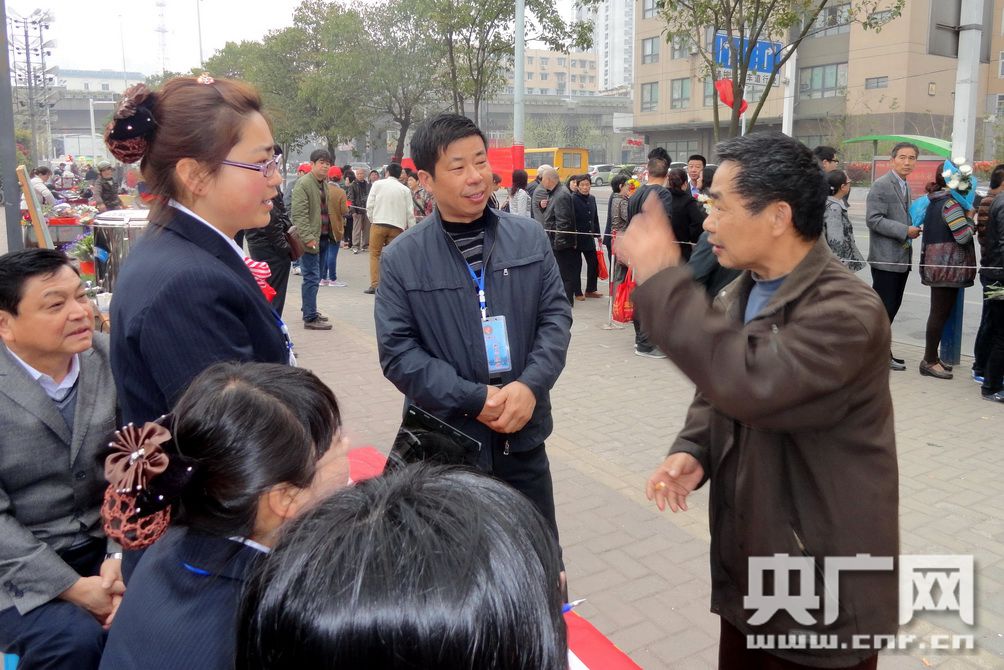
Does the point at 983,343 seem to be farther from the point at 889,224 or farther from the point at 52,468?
the point at 52,468

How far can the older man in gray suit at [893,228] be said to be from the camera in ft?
21.9

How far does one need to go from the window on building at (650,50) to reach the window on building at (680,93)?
2160mm

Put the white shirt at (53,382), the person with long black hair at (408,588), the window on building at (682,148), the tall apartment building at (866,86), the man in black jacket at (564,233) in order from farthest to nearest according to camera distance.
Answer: the window on building at (682,148) < the tall apartment building at (866,86) < the man in black jacket at (564,233) < the white shirt at (53,382) < the person with long black hair at (408,588)

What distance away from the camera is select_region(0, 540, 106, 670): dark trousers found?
2131 millimetres

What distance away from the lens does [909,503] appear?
13.9ft

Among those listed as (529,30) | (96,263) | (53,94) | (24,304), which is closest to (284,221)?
(96,263)

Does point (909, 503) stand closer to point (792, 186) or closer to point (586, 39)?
point (792, 186)

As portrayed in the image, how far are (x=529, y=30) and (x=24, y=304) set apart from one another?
1567 cm

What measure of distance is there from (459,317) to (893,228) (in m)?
5.40

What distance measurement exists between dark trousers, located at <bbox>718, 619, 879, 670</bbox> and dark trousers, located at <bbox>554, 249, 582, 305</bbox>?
7.92m

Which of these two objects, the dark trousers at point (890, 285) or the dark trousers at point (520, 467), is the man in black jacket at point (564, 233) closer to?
the dark trousers at point (890, 285)

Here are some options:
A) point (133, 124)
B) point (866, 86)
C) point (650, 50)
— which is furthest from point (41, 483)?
point (650, 50)

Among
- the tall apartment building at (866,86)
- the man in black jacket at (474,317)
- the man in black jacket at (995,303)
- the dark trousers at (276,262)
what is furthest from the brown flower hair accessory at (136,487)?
the tall apartment building at (866,86)

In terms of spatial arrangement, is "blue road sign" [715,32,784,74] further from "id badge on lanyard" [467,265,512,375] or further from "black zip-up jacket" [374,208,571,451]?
"id badge on lanyard" [467,265,512,375]
